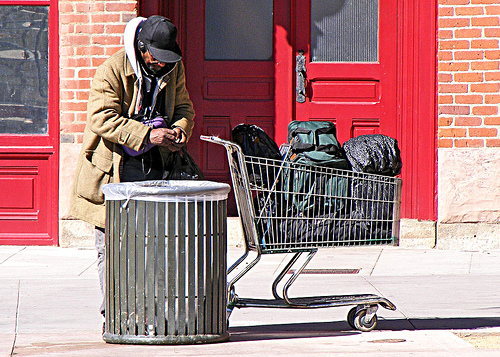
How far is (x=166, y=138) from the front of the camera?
15.7ft

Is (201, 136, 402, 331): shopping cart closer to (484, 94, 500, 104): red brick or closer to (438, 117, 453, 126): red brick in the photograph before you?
(438, 117, 453, 126): red brick

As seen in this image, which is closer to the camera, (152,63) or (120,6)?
(152,63)

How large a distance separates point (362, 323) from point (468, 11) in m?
4.53

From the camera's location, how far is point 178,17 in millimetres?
8938

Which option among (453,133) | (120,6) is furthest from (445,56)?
(120,6)

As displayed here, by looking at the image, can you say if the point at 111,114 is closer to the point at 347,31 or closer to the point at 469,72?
the point at 347,31

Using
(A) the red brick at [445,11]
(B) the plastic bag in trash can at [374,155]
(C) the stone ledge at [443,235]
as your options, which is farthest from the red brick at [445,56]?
(B) the plastic bag in trash can at [374,155]

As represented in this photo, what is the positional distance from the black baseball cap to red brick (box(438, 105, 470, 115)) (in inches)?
175

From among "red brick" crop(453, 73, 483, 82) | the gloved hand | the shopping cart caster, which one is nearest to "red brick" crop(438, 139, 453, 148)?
"red brick" crop(453, 73, 483, 82)

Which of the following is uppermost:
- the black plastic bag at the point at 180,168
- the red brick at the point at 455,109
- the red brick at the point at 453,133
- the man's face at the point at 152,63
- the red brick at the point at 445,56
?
the red brick at the point at 445,56

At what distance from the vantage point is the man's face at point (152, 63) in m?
4.83

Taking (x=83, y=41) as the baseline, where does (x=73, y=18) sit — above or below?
above

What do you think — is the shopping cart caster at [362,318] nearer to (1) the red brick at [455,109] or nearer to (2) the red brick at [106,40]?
(1) the red brick at [455,109]

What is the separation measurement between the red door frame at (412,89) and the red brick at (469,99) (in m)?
0.27
